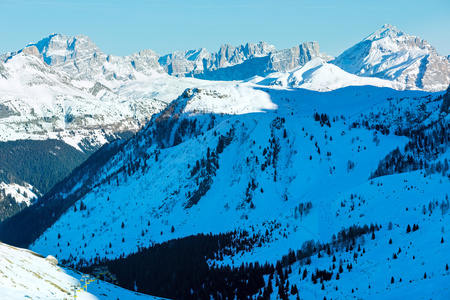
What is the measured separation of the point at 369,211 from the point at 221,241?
54.3 metres

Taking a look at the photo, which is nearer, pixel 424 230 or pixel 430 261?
pixel 430 261

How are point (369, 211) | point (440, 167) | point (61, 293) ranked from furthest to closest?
1. point (440, 167)
2. point (369, 211)
3. point (61, 293)

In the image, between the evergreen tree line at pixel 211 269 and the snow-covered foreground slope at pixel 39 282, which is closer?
the snow-covered foreground slope at pixel 39 282

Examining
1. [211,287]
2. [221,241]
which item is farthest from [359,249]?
[221,241]

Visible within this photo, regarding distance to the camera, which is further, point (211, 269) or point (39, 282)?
point (211, 269)

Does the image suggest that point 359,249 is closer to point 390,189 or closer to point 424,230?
point 424,230

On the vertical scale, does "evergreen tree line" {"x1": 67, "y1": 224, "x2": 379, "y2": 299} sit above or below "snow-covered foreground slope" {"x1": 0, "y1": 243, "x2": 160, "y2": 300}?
above

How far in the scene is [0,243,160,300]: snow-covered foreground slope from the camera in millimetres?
53675

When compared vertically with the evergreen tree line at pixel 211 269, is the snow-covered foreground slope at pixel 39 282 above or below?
below

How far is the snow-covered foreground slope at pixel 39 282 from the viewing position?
2113 inches

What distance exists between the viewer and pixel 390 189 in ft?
568

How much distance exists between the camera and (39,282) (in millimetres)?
59250

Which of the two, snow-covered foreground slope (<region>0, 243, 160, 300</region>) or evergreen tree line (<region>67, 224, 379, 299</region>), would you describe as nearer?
snow-covered foreground slope (<region>0, 243, 160, 300</region>)

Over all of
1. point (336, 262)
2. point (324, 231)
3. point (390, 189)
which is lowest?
point (336, 262)
